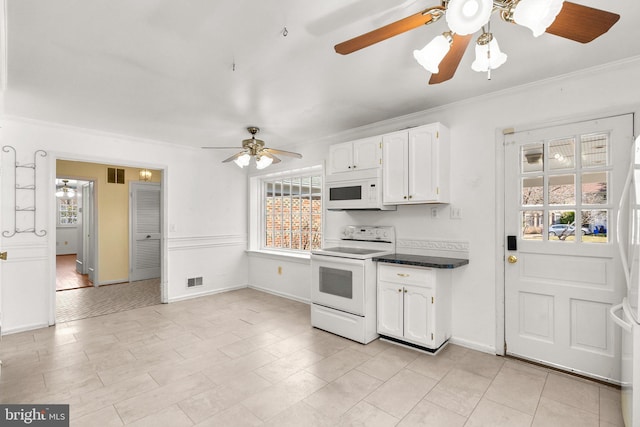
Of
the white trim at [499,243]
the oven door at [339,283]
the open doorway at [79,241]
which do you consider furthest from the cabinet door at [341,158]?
the open doorway at [79,241]

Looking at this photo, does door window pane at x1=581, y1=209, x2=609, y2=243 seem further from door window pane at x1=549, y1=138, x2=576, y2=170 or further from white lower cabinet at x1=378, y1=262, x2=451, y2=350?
white lower cabinet at x1=378, y1=262, x2=451, y2=350

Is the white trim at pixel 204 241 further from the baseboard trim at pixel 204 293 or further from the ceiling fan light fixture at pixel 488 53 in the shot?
the ceiling fan light fixture at pixel 488 53

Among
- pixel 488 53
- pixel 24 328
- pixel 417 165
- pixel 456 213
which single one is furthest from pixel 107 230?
pixel 488 53

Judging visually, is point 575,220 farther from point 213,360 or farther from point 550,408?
point 213,360

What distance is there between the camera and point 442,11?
1.25 meters

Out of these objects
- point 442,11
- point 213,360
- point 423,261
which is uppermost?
point 442,11

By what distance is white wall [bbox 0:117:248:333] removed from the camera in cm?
348

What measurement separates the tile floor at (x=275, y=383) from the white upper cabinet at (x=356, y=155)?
1.86m

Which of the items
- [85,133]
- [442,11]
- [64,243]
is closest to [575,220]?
[442,11]

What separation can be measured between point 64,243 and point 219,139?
30.3 feet

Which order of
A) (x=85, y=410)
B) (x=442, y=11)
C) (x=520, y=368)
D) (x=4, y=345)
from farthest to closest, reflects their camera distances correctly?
(x=4, y=345) → (x=520, y=368) → (x=85, y=410) → (x=442, y=11)

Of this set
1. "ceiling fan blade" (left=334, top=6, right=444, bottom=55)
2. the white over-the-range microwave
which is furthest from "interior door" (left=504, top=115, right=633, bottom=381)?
"ceiling fan blade" (left=334, top=6, right=444, bottom=55)

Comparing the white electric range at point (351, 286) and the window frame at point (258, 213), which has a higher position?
the window frame at point (258, 213)

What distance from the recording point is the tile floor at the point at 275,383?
2002 millimetres
